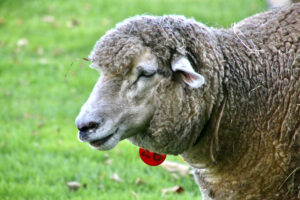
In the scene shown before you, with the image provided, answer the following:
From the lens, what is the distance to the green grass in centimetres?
574

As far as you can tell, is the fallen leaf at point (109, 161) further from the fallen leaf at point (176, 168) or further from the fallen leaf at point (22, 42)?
the fallen leaf at point (22, 42)

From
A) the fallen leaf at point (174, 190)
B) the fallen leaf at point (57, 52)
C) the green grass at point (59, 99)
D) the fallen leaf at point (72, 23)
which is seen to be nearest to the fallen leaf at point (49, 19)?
the green grass at point (59, 99)

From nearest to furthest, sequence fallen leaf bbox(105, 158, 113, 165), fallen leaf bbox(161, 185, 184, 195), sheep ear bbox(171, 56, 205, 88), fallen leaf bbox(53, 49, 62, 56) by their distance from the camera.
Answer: sheep ear bbox(171, 56, 205, 88) → fallen leaf bbox(161, 185, 184, 195) → fallen leaf bbox(105, 158, 113, 165) → fallen leaf bbox(53, 49, 62, 56)

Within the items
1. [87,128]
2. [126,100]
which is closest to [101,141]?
[87,128]

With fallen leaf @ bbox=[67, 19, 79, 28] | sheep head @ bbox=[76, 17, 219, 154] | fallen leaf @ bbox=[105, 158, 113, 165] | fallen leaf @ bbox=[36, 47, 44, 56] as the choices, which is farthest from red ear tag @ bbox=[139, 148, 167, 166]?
fallen leaf @ bbox=[67, 19, 79, 28]

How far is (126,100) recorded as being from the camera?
137 inches

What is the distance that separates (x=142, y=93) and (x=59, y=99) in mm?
5320

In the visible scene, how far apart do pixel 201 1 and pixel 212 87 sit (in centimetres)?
885

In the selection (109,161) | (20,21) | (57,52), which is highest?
(109,161)

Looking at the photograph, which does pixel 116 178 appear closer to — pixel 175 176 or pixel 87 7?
pixel 175 176

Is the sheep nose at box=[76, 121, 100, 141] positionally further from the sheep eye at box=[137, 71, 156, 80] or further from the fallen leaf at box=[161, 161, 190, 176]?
the fallen leaf at box=[161, 161, 190, 176]

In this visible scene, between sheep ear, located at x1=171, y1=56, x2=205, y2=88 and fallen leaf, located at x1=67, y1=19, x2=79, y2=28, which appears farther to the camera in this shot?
fallen leaf, located at x1=67, y1=19, x2=79, y2=28

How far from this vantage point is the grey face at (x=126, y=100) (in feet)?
11.2

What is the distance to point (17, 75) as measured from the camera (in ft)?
31.3
